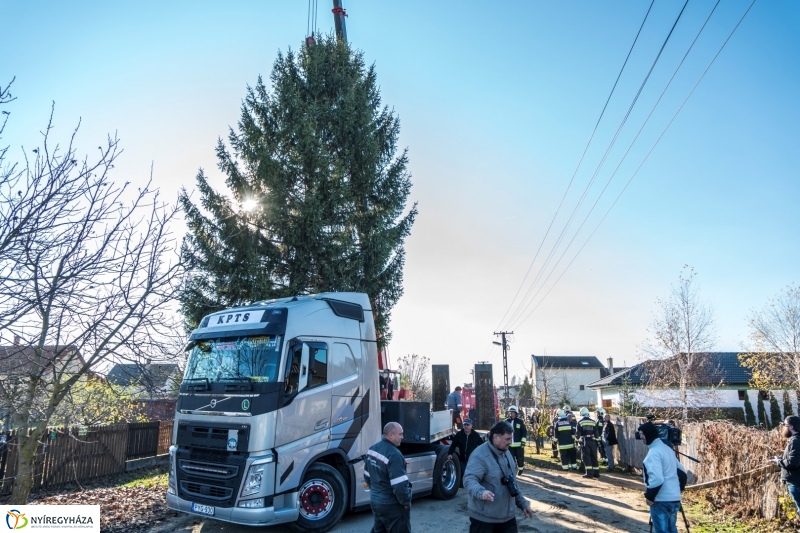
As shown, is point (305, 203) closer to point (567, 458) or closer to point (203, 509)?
point (203, 509)

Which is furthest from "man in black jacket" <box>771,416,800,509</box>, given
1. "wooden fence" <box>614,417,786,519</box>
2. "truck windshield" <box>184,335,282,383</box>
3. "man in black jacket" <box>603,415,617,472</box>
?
"man in black jacket" <box>603,415,617,472</box>

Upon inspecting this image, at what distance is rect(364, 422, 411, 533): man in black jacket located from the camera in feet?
17.2

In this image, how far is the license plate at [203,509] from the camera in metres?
6.92

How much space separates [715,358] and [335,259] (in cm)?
3861

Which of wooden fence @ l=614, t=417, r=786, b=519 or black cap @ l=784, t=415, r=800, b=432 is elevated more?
black cap @ l=784, t=415, r=800, b=432

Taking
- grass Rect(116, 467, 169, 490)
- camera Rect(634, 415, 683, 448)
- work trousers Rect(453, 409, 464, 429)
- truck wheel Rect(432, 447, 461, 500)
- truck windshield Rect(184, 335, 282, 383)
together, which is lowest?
grass Rect(116, 467, 169, 490)

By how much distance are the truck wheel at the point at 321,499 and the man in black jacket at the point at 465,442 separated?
327 cm

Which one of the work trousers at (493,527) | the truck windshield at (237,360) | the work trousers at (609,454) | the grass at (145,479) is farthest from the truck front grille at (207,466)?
the work trousers at (609,454)

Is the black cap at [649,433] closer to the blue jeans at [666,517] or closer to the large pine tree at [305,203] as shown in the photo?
the blue jeans at [666,517]

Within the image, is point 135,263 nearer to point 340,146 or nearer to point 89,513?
point 89,513

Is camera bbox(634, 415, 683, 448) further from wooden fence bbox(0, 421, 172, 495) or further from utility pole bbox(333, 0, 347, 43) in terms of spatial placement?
utility pole bbox(333, 0, 347, 43)

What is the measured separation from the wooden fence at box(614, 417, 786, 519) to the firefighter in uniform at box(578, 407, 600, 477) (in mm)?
2645

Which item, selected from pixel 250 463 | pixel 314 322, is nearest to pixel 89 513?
pixel 250 463

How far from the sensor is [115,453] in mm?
13812
